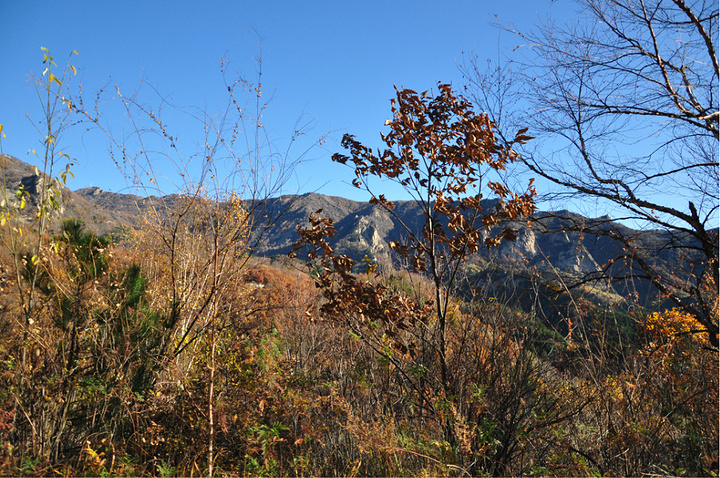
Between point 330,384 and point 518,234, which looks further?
point 330,384

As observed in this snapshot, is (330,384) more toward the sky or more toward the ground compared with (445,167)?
more toward the ground

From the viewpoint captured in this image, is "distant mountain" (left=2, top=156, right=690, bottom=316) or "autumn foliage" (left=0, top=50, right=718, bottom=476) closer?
"autumn foliage" (left=0, top=50, right=718, bottom=476)

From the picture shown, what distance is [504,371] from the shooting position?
3.47 metres

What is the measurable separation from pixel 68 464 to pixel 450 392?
280cm

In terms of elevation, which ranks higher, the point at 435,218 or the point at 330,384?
the point at 435,218

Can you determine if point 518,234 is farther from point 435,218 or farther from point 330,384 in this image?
point 330,384

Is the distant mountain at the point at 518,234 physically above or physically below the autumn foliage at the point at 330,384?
above

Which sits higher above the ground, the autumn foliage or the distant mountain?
the distant mountain

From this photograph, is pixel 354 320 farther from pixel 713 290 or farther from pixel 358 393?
pixel 713 290

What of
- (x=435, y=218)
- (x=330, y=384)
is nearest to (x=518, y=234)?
(x=435, y=218)

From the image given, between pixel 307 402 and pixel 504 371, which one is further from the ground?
pixel 504 371

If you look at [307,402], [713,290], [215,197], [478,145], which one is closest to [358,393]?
[307,402]

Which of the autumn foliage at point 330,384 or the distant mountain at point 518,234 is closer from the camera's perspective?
the autumn foliage at point 330,384

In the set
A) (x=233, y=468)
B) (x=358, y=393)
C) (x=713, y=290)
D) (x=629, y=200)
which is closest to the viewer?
(x=233, y=468)
